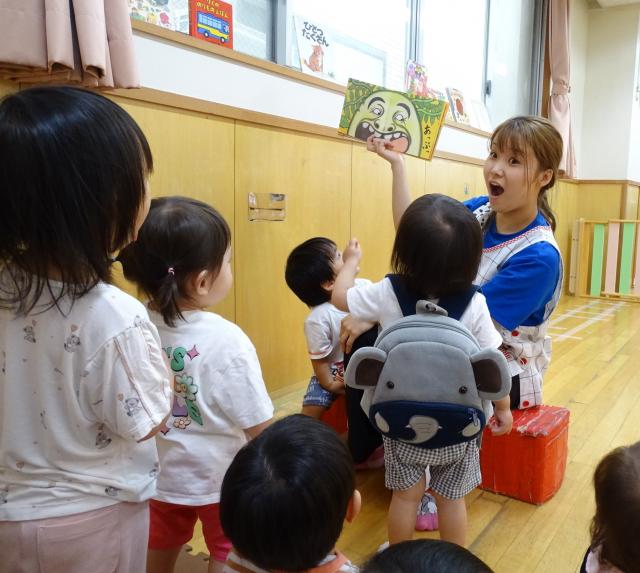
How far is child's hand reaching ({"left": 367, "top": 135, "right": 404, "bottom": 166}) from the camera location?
1991mm

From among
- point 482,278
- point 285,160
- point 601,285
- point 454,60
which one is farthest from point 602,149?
point 482,278

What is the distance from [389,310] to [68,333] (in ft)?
2.56

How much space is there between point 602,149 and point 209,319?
675cm

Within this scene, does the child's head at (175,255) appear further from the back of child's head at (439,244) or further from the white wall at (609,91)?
the white wall at (609,91)

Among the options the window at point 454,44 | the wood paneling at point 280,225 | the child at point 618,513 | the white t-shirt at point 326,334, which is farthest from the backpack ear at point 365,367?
the window at point 454,44

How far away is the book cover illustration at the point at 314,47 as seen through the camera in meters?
3.05

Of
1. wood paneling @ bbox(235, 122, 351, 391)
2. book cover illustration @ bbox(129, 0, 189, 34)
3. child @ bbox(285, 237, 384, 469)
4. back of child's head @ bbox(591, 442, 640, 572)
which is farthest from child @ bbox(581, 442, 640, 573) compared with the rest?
book cover illustration @ bbox(129, 0, 189, 34)

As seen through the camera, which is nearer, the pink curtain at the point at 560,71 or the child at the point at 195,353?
the child at the point at 195,353

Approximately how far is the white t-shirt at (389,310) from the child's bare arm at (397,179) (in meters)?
0.53

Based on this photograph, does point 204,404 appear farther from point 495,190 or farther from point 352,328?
point 495,190

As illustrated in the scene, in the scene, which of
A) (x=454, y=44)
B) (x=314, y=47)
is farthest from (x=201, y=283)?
(x=454, y=44)

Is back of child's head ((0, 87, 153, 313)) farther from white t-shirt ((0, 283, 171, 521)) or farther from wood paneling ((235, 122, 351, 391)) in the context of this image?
wood paneling ((235, 122, 351, 391))

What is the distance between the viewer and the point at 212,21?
2387 millimetres

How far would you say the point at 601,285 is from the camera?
6.15 m
